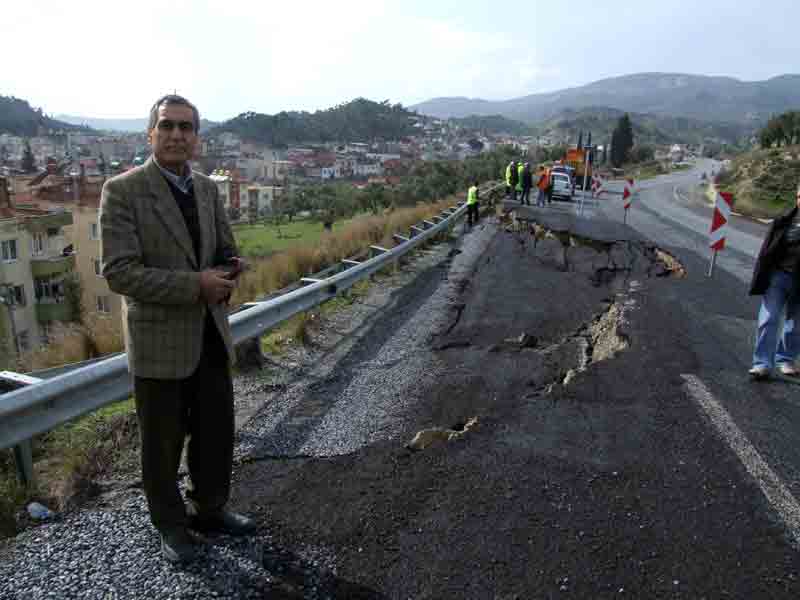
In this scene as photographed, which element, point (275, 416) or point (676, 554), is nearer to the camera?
point (676, 554)

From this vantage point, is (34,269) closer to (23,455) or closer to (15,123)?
(23,455)

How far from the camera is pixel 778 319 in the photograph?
16.8 ft

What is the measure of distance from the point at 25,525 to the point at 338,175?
14411cm

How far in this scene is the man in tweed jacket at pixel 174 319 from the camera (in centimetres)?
251

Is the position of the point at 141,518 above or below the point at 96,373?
below

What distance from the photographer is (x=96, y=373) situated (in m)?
3.27

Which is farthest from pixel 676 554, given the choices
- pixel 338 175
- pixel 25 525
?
pixel 338 175

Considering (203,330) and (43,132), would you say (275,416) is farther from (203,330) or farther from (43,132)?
(43,132)

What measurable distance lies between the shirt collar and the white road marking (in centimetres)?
308

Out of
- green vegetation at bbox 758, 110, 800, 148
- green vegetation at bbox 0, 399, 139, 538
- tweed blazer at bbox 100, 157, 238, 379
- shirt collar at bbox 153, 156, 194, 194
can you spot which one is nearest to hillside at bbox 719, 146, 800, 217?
green vegetation at bbox 758, 110, 800, 148

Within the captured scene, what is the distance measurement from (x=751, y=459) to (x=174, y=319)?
10.3ft

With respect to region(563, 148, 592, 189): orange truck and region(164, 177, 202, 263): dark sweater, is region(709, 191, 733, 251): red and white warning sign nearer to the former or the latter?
region(164, 177, 202, 263): dark sweater

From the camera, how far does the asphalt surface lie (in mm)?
2438

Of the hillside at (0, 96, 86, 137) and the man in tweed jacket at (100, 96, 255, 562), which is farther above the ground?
the hillside at (0, 96, 86, 137)
